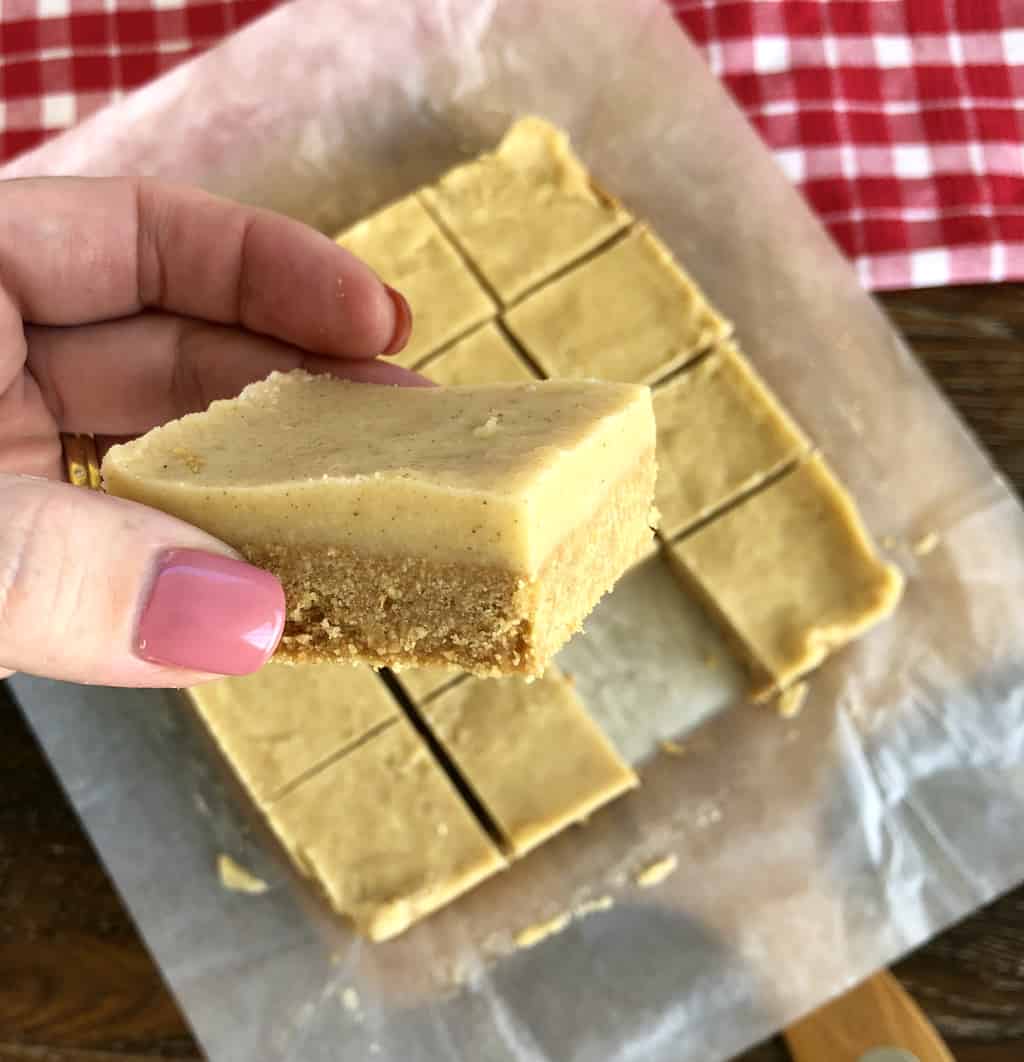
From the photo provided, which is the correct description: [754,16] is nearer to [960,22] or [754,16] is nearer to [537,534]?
[960,22]

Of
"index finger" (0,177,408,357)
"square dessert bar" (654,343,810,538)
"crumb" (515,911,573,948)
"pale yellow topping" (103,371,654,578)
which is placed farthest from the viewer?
→ "square dessert bar" (654,343,810,538)

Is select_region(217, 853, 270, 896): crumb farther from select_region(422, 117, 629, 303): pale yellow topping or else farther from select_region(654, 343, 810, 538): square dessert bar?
select_region(422, 117, 629, 303): pale yellow topping

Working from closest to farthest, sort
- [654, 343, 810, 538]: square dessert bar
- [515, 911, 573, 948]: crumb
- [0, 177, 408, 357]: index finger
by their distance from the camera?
[0, 177, 408, 357]: index finger < [515, 911, 573, 948]: crumb < [654, 343, 810, 538]: square dessert bar

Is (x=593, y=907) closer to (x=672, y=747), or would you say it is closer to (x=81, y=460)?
(x=672, y=747)

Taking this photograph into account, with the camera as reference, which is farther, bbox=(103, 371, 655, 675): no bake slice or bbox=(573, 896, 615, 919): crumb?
bbox=(573, 896, 615, 919): crumb

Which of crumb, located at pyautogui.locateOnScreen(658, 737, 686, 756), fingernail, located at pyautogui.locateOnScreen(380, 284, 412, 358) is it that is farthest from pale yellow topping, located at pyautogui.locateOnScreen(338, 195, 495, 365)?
crumb, located at pyautogui.locateOnScreen(658, 737, 686, 756)

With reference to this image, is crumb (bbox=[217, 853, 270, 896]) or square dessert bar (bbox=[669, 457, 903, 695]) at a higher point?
square dessert bar (bbox=[669, 457, 903, 695])

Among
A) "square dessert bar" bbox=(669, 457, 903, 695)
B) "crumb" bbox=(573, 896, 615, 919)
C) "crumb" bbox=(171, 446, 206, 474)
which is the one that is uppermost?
"crumb" bbox=(171, 446, 206, 474)

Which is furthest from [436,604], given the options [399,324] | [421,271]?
[421,271]
